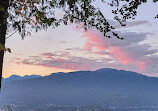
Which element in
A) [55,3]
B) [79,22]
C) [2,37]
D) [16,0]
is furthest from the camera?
[79,22]

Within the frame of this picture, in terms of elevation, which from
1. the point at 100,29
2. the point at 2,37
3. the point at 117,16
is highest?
the point at 117,16

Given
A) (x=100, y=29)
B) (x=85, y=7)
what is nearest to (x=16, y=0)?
(x=85, y=7)

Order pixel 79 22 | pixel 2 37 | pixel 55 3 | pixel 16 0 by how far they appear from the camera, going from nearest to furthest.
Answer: pixel 2 37 → pixel 16 0 → pixel 55 3 → pixel 79 22

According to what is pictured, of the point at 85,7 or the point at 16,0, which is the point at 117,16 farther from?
the point at 16,0

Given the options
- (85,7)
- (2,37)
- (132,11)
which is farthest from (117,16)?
(2,37)

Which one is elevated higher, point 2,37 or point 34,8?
point 34,8

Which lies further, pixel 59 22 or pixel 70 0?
pixel 59 22

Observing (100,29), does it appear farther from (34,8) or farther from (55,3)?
(34,8)

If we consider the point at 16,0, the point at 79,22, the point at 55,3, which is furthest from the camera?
the point at 79,22

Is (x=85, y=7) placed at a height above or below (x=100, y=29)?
above
